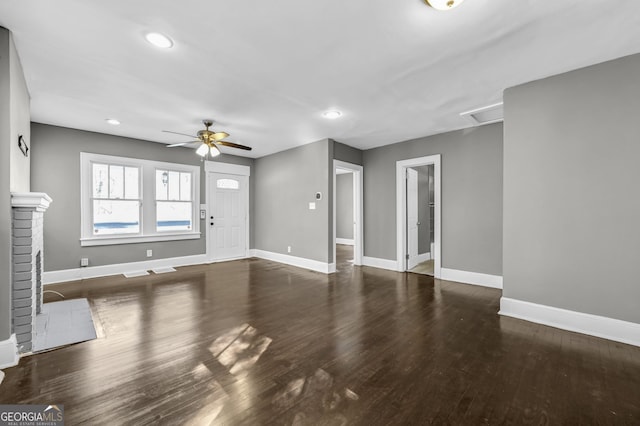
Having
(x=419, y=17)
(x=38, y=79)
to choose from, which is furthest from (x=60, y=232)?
(x=419, y=17)

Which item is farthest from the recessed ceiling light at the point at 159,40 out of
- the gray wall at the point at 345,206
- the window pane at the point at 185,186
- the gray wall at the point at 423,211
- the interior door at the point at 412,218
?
the gray wall at the point at 345,206

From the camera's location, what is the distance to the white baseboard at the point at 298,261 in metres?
5.41

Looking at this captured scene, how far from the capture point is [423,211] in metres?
6.50

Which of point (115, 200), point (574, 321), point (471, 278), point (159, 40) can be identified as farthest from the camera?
point (115, 200)

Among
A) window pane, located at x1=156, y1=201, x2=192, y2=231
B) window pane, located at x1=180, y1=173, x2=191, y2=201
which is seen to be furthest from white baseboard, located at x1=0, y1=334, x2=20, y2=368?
window pane, located at x1=180, y1=173, x2=191, y2=201

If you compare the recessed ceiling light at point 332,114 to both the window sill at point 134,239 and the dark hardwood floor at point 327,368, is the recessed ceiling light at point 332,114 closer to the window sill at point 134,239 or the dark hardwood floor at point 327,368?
the dark hardwood floor at point 327,368

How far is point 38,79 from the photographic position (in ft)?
9.89

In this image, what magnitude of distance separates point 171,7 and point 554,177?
153 inches

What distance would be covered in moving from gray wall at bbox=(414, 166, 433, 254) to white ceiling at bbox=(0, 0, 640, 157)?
8.39 feet

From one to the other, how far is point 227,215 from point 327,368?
210 inches

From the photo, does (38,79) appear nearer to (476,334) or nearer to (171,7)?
(171,7)

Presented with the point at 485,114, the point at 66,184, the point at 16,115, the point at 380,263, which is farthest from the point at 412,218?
the point at 66,184

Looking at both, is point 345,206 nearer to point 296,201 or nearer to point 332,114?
point 296,201

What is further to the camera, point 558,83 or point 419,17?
point 558,83
